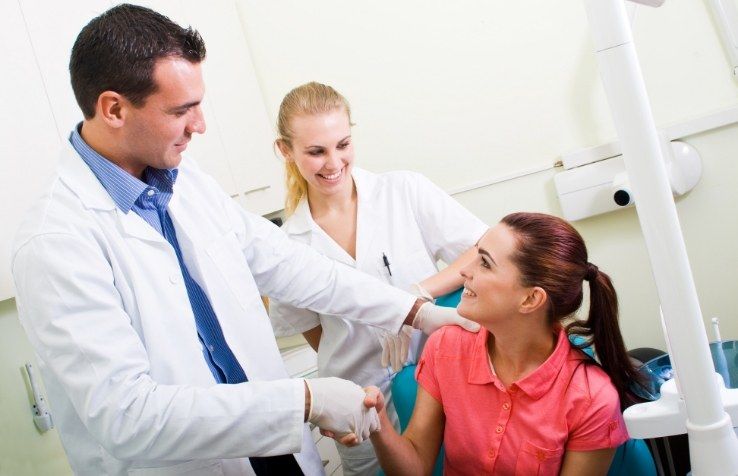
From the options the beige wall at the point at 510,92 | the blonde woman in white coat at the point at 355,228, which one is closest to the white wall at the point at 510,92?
the beige wall at the point at 510,92

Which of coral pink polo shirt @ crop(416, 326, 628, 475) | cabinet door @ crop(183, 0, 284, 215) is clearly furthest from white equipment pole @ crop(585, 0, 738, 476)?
cabinet door @ crop(183, 0, 284, 215)

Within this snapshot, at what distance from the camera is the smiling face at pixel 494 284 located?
132 centimetres

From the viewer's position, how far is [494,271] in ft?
4.39

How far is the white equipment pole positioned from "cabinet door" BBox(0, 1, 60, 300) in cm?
133

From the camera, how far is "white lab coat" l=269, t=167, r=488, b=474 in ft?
5.62

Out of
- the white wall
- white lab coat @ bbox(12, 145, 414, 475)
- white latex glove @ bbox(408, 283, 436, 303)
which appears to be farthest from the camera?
the white wall

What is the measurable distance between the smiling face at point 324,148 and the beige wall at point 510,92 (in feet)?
2.73

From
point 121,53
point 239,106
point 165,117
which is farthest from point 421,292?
point 239,106

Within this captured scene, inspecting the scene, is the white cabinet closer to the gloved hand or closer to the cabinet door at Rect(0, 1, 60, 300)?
the cabinet door at Rect(0, 1, 60, 300)

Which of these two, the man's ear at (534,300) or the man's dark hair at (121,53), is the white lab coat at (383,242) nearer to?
the man's ear at (534,300)

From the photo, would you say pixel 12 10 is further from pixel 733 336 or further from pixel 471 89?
pixel 733 336

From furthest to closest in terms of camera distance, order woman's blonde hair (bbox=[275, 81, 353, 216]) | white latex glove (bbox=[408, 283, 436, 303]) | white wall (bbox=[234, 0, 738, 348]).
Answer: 1. white wall (bbox=[234, 0, 738, 348])
2. woman's blonde hair (bbox=[275, 81, 353, 216])
3. white latex glove (bbox=[408, 283, 436, 303])

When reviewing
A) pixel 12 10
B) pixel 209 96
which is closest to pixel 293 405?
pixel 12 10

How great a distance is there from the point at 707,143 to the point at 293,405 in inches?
67.5
